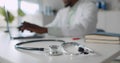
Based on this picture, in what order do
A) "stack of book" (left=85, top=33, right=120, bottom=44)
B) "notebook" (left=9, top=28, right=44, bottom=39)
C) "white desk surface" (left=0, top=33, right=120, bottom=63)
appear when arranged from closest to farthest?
"white desk surface" (left=0, top=33, right=120, bottom=63) < "stack of book" (left=85, top=33, right=120, bottom=44) < "notebook" (left=9, top=28, right=44, bottom=39)

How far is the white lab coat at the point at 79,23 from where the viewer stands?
1.56m

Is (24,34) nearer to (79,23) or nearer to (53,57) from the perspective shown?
(79,23)

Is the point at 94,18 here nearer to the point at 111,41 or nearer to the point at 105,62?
the point at 111,41

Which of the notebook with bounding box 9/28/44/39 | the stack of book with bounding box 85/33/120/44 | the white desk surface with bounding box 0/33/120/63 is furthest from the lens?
the notebook with bounding box 9/28/44/39

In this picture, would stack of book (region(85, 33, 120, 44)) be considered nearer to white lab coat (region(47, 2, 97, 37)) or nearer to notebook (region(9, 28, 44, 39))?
white lab coat (region(47, 2, 97, 37))

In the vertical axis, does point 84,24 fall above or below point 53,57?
above

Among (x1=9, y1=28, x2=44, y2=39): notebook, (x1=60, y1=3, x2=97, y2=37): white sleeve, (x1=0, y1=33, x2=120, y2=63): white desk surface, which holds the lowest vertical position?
(x1=0, y1=33, x2=120, y2=63): white desk surface

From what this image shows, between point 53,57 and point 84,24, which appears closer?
point 53,57

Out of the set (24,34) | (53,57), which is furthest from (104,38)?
(24,34)

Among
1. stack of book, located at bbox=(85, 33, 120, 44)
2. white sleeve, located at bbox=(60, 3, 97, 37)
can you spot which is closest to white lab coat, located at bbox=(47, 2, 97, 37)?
white sleeve, located at bbox=(60, 3, 97, 37)

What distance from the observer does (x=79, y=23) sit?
1.67 metres

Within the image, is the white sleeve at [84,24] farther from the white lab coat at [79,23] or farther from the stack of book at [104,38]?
the stack of book at [104,38]

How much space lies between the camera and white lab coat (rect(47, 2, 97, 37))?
1556 mm

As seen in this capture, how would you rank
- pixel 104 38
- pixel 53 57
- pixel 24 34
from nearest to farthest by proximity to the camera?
1. pixel 53 57
2. pixel 104 38
3. pixel 24 34
